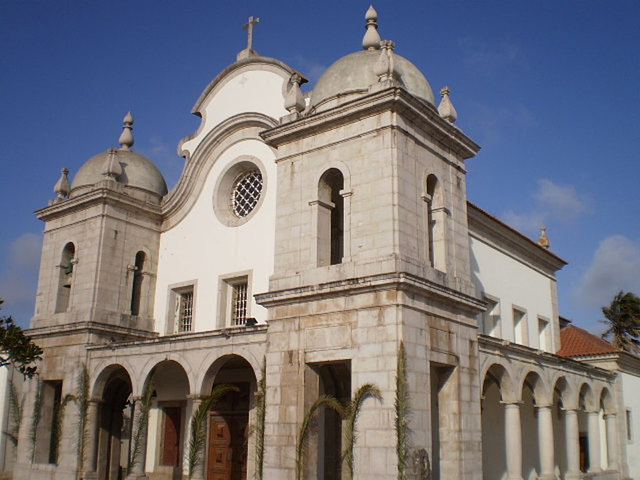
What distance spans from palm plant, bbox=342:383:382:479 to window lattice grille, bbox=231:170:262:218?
8.44m

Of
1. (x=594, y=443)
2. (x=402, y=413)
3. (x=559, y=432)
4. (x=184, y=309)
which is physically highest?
(x=184, y=309)

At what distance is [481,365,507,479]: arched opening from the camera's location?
19.5m

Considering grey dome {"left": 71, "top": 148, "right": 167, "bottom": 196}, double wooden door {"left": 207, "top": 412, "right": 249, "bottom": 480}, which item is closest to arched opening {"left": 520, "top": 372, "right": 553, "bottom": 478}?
double wooden door {"left": 207, "top": 412, "right": 249, "bottom": 480}

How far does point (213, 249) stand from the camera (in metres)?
20.3

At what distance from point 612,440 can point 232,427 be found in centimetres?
1262

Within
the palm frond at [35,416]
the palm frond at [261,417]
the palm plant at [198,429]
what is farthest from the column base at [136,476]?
the palm frond at [35,416]

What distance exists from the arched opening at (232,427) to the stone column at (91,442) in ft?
9.76

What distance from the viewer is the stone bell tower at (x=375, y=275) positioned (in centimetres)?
1294

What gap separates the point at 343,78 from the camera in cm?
1580

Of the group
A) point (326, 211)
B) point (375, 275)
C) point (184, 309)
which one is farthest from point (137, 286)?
point (375, 275)

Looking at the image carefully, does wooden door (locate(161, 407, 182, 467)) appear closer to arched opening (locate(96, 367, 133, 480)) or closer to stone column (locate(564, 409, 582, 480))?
arched opening (locate(96, 367, 133, 480))

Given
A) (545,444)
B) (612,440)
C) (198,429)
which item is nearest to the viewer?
(198,429)

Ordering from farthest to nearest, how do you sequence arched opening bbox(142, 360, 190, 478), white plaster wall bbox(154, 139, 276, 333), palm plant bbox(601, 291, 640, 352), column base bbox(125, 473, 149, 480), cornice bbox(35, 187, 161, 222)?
palm plant bbox(601, 291, 640, 352) → cornice bbox(35, 187, 161, 222) → arched opening bbox(142, 360, 190, 478) → white plaster wall bbox(154, 139, 276, 333) → column base bbox(125, 473, 149, 480)

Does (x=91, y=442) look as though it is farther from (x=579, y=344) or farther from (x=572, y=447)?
(x=579, y=344)
